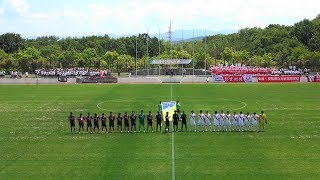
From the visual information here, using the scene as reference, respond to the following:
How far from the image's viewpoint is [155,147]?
23.6 metres

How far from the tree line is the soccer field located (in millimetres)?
42496

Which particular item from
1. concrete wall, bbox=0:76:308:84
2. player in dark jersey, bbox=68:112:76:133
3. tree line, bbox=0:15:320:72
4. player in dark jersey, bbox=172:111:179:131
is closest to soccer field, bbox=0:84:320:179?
player in dark jersey, bbox=68:112:76:133

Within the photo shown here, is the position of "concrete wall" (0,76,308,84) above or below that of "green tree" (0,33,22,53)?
below

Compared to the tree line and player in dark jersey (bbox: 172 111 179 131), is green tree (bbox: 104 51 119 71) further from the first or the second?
player in dark jersey (bbox: 172 111 179 131)

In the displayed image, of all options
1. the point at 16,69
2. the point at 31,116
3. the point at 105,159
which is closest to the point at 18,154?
the point at 105,159

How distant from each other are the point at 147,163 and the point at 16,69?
68.2 meters

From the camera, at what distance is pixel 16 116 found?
111 feet

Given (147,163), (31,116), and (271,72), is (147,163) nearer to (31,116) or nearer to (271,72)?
(31,116)

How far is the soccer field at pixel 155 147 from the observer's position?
19.3m

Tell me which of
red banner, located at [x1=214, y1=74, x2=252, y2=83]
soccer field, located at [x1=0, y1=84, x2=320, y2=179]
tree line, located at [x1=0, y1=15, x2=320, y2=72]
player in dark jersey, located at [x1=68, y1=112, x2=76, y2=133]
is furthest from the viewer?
tree line, located at [x1=0, y1=15, x2=320, y2=72]

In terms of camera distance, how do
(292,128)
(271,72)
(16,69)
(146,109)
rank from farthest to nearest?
(16,69)
(271,72)
(146,109)
(292,128)

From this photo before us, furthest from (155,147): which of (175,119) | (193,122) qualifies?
(193,122)

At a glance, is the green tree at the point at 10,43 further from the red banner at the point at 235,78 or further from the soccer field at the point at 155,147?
the soccer field at the point at 155,147

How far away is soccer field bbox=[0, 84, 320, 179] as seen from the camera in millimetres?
19281
